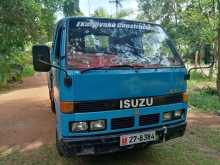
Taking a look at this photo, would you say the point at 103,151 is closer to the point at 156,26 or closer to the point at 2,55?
the point at 156,26

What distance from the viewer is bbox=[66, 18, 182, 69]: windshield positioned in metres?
4.79

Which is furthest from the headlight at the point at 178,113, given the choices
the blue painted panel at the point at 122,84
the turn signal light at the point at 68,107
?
the turn signal light at the point at 68,107

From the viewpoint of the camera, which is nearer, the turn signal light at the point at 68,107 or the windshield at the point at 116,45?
the turn signal light at the point at 68,107

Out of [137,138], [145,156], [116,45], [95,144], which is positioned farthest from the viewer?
[145,156]

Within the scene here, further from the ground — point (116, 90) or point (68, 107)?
point (116, 90)

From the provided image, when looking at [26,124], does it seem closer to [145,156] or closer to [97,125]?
[145,156]

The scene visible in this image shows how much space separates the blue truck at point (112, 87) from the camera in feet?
14.2

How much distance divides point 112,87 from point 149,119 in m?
0.73

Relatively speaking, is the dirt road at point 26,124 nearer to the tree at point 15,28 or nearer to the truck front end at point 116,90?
the truck front end at point 116,90

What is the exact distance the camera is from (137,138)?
181 inches

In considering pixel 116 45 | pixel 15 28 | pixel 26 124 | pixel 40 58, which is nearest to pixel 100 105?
pixel 40 58

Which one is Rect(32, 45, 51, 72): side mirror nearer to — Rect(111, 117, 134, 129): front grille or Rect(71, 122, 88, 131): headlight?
Rect(71, 122, 88, 131): headlight

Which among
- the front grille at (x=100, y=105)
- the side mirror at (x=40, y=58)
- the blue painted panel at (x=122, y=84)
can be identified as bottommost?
the front grille at (x=100, y=105)

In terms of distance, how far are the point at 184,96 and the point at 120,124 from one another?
45.1 inches
